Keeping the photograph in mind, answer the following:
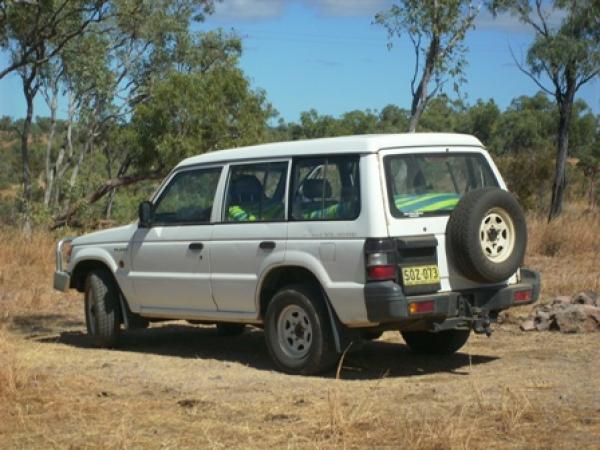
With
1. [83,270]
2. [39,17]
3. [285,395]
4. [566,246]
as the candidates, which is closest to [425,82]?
[566,246]

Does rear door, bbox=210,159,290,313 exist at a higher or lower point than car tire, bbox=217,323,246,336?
higher

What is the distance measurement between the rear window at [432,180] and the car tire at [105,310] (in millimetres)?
3625

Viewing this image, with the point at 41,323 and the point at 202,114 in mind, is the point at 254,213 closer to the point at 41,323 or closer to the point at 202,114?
the point at 41,323

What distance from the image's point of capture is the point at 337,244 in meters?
8.06

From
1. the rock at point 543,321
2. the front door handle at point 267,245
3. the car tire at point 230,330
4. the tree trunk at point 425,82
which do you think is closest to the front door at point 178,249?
the front door handle at point 267,245

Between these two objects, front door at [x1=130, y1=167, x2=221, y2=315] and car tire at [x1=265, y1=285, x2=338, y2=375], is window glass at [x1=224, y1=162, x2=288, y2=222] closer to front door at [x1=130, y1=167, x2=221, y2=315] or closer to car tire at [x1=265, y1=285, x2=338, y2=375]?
→ front door at [x1=130, y1=167, x2=221, y2=315]

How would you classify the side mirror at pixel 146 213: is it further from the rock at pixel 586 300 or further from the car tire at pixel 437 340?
the rock at pixel 586 300

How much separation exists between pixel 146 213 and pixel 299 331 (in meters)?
2.14

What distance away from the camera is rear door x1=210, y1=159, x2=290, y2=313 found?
28.6ft

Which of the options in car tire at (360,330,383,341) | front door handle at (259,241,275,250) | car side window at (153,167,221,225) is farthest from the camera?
car side window at (153,167,221,225)

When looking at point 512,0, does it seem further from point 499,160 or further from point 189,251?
point 189,251

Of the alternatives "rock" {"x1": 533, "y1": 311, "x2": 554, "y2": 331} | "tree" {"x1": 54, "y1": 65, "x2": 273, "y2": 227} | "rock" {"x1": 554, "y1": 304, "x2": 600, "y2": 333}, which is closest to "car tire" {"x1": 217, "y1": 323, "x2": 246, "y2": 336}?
"rock" {"x1": 533, "y1": 311, "x2": 554, "y2": 331}

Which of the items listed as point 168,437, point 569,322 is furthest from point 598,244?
point 168,437

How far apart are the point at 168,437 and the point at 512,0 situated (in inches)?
902
